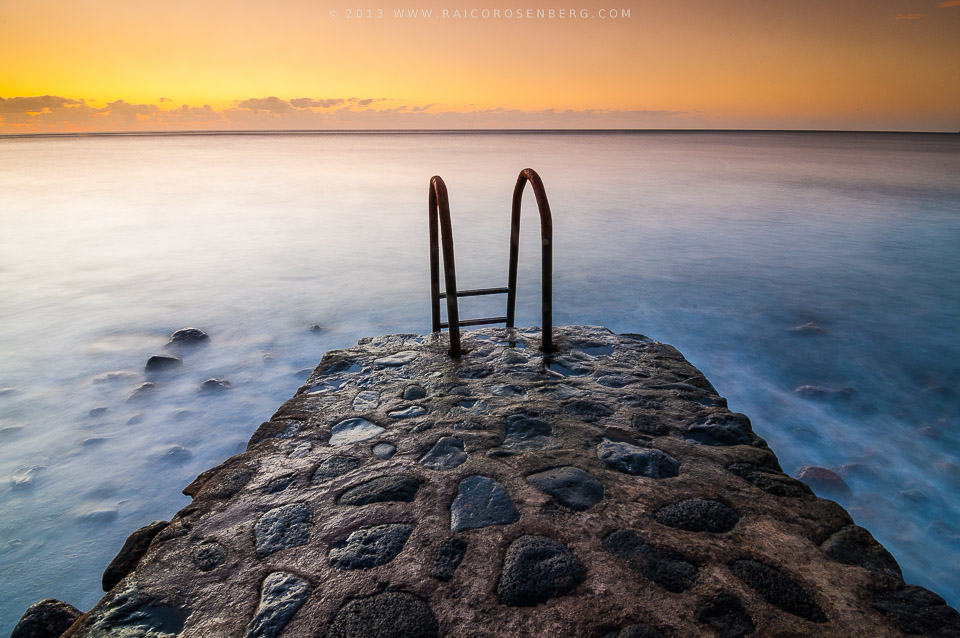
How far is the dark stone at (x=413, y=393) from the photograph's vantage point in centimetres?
358

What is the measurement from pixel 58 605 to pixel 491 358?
2.92 metres

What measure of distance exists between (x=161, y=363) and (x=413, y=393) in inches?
185

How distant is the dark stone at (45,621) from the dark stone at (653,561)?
2457mm

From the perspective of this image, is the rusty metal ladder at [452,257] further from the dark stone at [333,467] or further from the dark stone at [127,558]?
the dark stone at [127,558]

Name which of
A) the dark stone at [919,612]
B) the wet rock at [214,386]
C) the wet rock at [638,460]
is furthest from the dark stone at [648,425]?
the wet rock at [214,386]

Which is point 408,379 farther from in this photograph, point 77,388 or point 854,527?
point 77,388

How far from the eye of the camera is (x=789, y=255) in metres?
12.4

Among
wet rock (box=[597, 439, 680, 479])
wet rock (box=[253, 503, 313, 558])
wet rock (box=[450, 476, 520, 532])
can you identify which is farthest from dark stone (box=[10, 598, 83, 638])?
wet rock (box=[597, 439, 680, 479])

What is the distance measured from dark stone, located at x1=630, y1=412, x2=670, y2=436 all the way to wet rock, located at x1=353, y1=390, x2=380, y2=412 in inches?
67.3

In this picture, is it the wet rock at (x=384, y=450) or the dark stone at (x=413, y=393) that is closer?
the wet rock at (x=384, y=450)

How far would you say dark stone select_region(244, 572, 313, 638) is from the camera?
1781mm

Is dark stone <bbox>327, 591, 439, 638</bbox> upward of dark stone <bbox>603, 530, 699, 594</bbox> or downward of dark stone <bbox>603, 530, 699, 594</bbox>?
downward

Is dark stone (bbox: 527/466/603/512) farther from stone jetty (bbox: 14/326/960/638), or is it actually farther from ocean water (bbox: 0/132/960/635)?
ocean water (bbox: 0/132/960/635)

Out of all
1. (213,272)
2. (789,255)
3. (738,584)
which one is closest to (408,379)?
(738,584)
